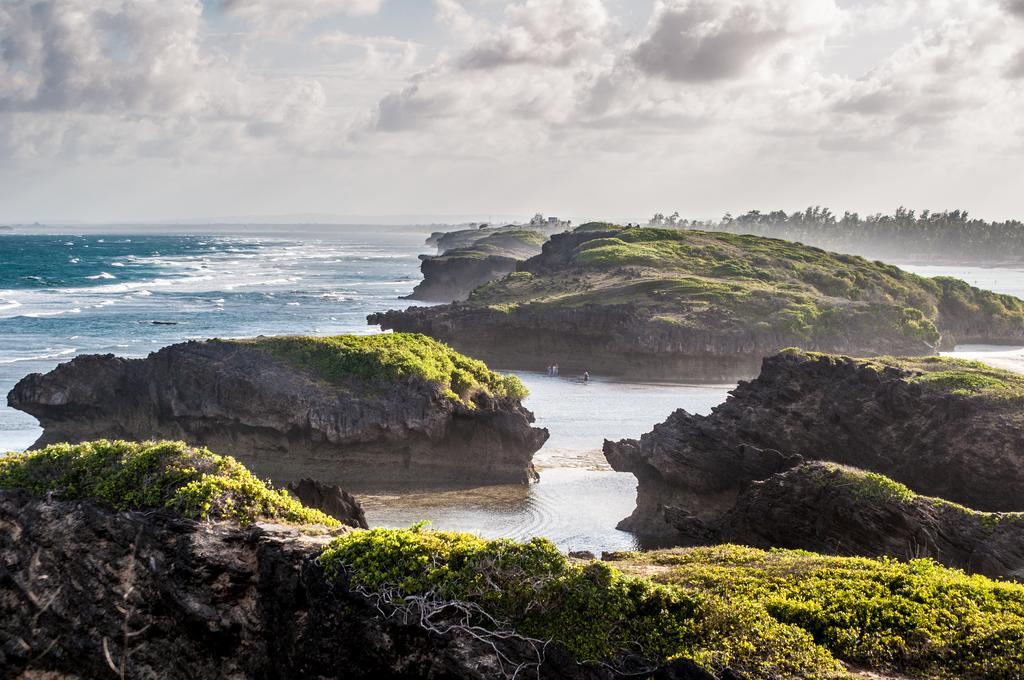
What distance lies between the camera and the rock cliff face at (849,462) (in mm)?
17672

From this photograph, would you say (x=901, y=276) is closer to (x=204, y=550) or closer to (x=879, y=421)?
(x=879, y=421)

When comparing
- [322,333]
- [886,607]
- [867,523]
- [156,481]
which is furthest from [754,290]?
[156,481]

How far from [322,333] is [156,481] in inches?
2127

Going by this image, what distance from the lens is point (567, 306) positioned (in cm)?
6600

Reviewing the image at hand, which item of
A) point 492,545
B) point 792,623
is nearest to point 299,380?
point 492,545

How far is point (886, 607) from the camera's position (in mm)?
11664

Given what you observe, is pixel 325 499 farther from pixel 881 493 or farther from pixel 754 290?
pixel 754 290

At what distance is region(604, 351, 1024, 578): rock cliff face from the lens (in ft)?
58.0

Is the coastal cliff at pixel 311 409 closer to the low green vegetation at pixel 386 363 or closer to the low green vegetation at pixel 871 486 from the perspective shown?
the low green vegetation at pixel 386 363

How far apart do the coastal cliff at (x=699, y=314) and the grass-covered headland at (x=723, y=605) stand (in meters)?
44.7

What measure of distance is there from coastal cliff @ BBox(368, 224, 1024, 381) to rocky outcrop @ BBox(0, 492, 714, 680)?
148ft

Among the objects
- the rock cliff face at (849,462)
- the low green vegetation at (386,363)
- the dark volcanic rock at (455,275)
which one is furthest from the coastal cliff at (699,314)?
the rock cliff face at (849,462)

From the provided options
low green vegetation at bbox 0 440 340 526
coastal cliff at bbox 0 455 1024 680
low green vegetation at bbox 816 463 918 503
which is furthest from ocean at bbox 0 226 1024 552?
coastal cliff at bbox 0 455 1024 680

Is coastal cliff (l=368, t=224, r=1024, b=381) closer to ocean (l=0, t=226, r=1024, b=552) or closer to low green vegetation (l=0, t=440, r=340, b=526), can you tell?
ocean (l=0, t=226, r=1024, b=552)
